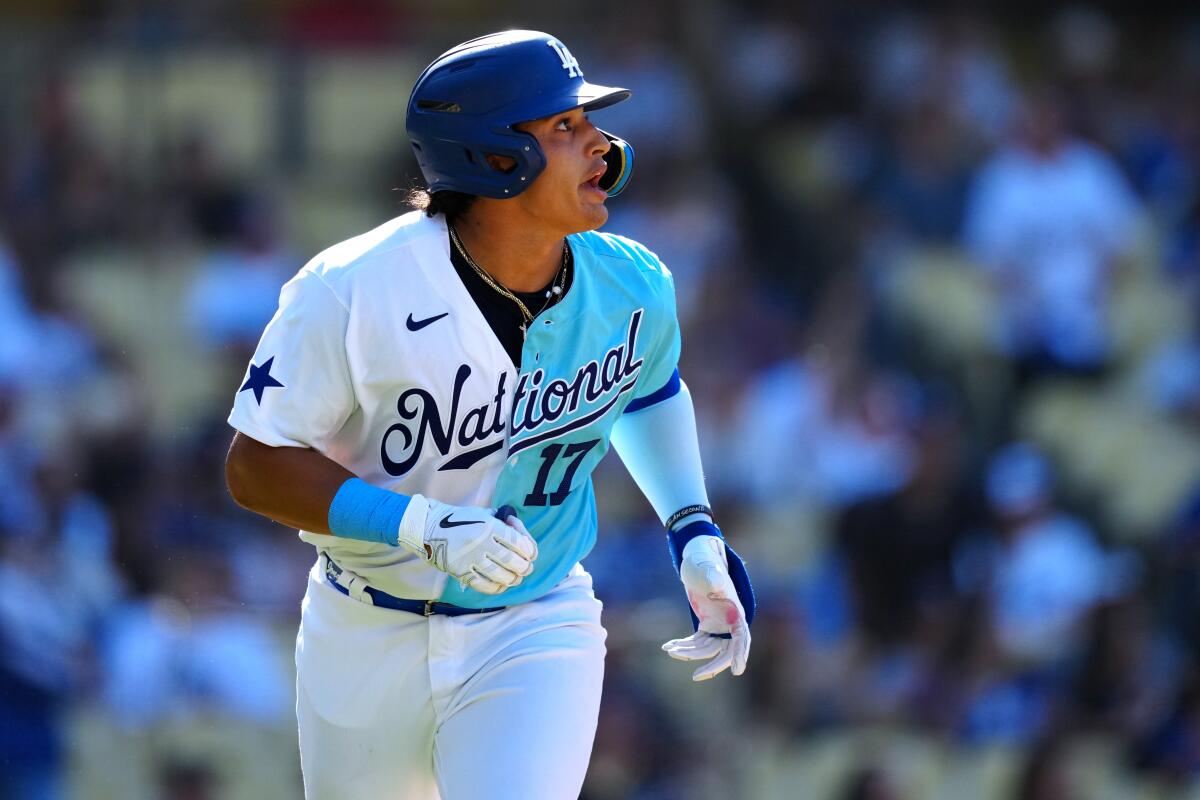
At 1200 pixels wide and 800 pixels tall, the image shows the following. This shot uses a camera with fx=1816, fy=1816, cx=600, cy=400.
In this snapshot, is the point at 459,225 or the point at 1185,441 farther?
the point at 1185,441

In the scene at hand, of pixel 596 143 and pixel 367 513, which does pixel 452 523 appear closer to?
pixel 367 513

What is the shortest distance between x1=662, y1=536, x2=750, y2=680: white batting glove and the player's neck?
699 mm

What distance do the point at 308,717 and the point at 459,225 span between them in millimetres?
1075

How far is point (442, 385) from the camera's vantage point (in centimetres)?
361

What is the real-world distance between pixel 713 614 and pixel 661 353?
582 mm

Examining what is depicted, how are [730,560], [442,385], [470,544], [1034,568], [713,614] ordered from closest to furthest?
1. [470,544]
2. [442,385]
3. [713,614]
4. [730,560]
5. [1034,568]

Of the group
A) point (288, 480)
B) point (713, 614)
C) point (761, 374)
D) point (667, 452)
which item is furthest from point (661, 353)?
point (761, 374)

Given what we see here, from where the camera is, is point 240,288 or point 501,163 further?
point 240,288

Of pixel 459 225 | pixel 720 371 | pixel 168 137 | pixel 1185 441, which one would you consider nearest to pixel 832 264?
pixel 720 371

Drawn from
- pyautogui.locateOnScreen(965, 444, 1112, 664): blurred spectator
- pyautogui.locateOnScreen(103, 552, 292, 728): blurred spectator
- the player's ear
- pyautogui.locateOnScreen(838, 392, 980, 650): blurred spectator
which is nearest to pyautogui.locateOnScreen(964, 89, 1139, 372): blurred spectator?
pyautogui.locateOnScreen(965, 444, 1112, 664): blurred spectator

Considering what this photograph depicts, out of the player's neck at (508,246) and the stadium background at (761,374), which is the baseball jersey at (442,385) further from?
the stadium background at (761,374)

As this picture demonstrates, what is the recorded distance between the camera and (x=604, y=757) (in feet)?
20.9

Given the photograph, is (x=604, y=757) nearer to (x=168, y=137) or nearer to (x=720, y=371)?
(x=720, y=371)

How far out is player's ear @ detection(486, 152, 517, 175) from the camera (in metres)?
3.65
